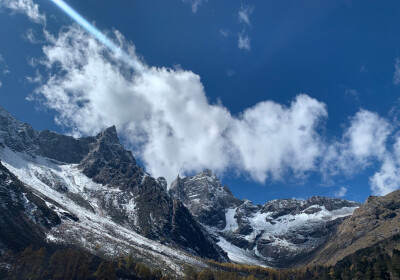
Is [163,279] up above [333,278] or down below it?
below

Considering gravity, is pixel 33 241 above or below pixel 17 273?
above

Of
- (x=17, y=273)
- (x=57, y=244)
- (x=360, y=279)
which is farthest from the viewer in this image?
(x=57, y=244)

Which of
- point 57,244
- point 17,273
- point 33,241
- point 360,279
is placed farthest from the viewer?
point 57,244

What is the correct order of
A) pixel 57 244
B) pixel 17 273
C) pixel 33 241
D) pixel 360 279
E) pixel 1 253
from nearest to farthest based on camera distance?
pixel 17 273, pixel 1 253, pixel 360 279, pixel 33 241, pixel 57 244

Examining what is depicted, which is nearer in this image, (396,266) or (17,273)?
(17,273)

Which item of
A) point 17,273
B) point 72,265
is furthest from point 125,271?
point 17,273

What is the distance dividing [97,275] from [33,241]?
2161 inches

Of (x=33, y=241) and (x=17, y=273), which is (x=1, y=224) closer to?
(x=33, y=241)

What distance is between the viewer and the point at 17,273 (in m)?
144

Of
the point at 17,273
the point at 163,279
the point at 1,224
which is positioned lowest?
the point at 17,273

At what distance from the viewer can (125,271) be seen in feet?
611

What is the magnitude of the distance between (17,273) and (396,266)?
19298 centimetres

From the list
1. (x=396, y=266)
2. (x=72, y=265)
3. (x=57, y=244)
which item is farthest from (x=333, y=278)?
(x=57, y=244)

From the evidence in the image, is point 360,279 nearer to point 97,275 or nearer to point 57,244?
point 97,275
